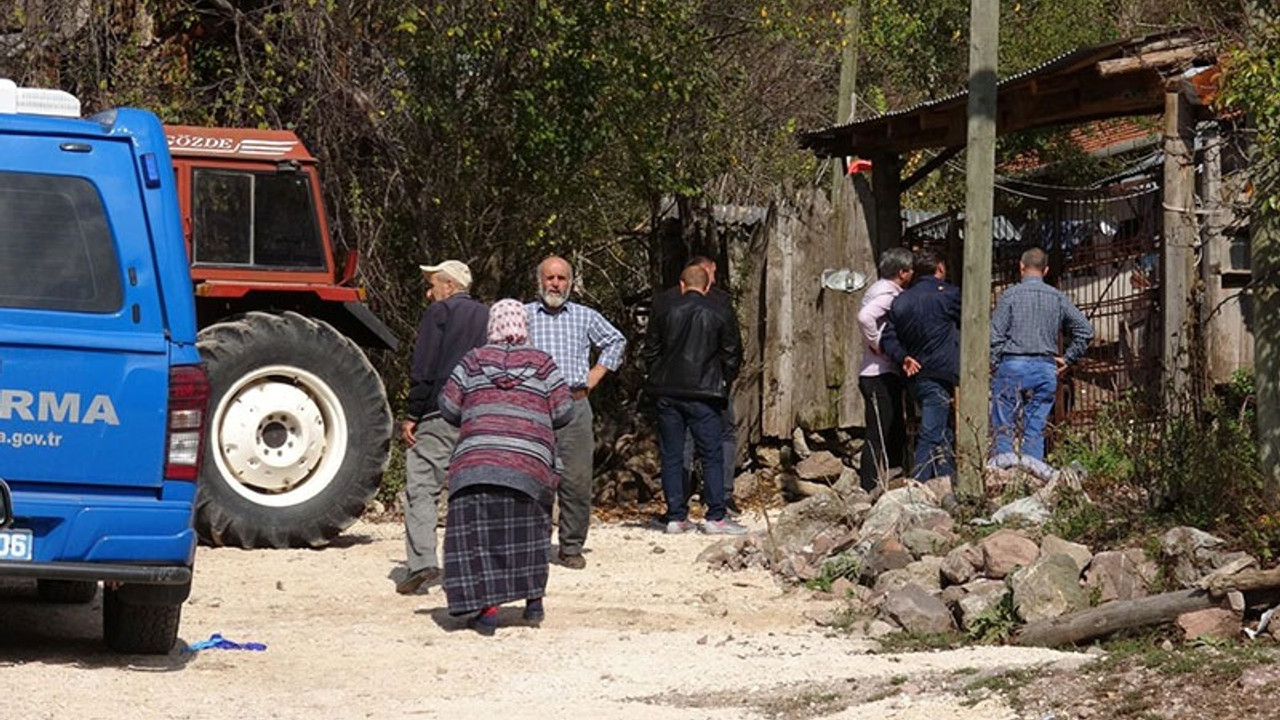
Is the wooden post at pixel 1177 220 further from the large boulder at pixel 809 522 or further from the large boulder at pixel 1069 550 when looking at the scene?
the large boulder at pixel 1069 550

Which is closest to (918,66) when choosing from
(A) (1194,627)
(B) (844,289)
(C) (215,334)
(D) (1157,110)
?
(B) (844,289)

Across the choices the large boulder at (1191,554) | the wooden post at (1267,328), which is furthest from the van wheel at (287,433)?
the wooden post at (1267,328)

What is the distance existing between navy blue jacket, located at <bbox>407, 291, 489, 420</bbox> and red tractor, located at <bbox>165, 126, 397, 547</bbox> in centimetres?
158

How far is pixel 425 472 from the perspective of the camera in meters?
11.5

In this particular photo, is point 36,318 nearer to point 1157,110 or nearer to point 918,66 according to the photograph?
point 1157,110

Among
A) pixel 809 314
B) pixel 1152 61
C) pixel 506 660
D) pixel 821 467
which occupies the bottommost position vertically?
pixel 506 660

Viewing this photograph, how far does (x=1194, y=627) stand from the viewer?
Result: 8883mm

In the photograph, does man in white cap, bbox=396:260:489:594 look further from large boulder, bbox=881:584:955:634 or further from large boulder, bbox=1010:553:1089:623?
large boulder, bbox=1010:553:1089:623

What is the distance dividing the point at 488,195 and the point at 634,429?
2143mm

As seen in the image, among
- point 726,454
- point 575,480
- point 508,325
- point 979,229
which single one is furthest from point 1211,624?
point 726,454

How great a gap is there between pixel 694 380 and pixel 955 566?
4054 mm

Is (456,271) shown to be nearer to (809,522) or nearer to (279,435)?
(279,435)

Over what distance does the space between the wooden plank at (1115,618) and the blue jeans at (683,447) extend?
505 cm

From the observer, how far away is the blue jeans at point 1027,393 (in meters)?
13.7
